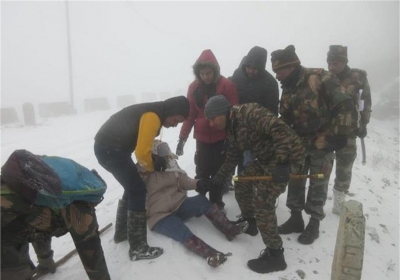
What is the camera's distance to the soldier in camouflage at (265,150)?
2.98 meters

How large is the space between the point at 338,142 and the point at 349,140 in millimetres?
1180

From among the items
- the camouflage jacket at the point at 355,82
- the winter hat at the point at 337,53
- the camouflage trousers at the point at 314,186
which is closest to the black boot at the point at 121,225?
the camouflage trousers at the point at 314,186

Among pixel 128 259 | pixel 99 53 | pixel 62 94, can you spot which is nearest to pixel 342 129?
pixel 128 259

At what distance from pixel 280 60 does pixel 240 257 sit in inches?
94.1

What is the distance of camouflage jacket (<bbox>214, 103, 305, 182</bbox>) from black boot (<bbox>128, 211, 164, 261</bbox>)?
4.56ft

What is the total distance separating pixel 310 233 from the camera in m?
3.86

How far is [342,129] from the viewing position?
11.3ft

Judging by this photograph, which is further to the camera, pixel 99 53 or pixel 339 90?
pixel 99 53

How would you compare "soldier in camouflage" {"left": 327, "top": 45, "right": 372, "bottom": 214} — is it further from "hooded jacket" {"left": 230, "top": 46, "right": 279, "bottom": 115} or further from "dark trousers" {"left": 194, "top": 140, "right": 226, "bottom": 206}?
"dark trousers" {"left": 194, "top": 140, "right": 226, "bottom": 206}

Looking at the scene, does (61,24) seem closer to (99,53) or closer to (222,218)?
(99,53)

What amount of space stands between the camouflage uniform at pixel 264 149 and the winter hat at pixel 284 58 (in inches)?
27.4

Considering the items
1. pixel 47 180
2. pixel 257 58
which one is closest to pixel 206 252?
pixel 47 180

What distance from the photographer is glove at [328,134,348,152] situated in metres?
3.48

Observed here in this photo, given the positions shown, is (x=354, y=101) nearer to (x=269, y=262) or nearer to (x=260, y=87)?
(x=260, y=87)
